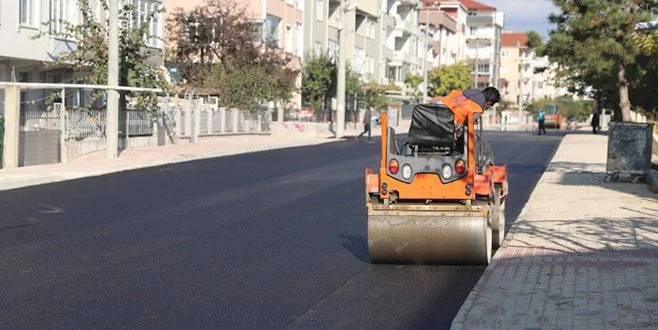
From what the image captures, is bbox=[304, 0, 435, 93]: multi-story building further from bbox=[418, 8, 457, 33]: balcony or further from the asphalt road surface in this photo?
the asphalt road surface

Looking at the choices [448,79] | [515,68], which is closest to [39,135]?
[448,79]

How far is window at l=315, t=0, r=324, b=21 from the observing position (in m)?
66.4

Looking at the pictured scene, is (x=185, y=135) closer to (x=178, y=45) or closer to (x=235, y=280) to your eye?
(x=178, y=45)

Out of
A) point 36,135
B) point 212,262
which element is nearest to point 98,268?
point 212,262

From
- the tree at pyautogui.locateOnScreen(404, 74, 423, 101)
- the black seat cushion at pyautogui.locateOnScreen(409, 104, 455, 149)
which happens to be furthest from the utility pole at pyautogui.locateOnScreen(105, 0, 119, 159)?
the tree at pyautogui.locateOnScreen(404, 74, 423, 101)

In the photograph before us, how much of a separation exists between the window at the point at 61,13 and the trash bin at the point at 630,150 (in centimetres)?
2069

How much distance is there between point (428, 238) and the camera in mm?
10844

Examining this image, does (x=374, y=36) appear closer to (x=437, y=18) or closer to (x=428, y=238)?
(x=437, y=18)

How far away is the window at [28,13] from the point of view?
33.8 meters

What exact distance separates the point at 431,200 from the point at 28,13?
2671 cm

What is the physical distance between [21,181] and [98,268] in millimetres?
11679

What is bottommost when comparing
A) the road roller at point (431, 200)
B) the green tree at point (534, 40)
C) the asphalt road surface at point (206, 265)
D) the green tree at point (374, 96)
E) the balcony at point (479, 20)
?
the asphalt road surface at point (206, 265)

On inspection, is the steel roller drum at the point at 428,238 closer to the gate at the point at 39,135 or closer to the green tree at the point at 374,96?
the gate at the point at 39,135

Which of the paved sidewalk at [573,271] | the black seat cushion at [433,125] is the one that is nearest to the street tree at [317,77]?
the paved sidewalk at [573,271]
